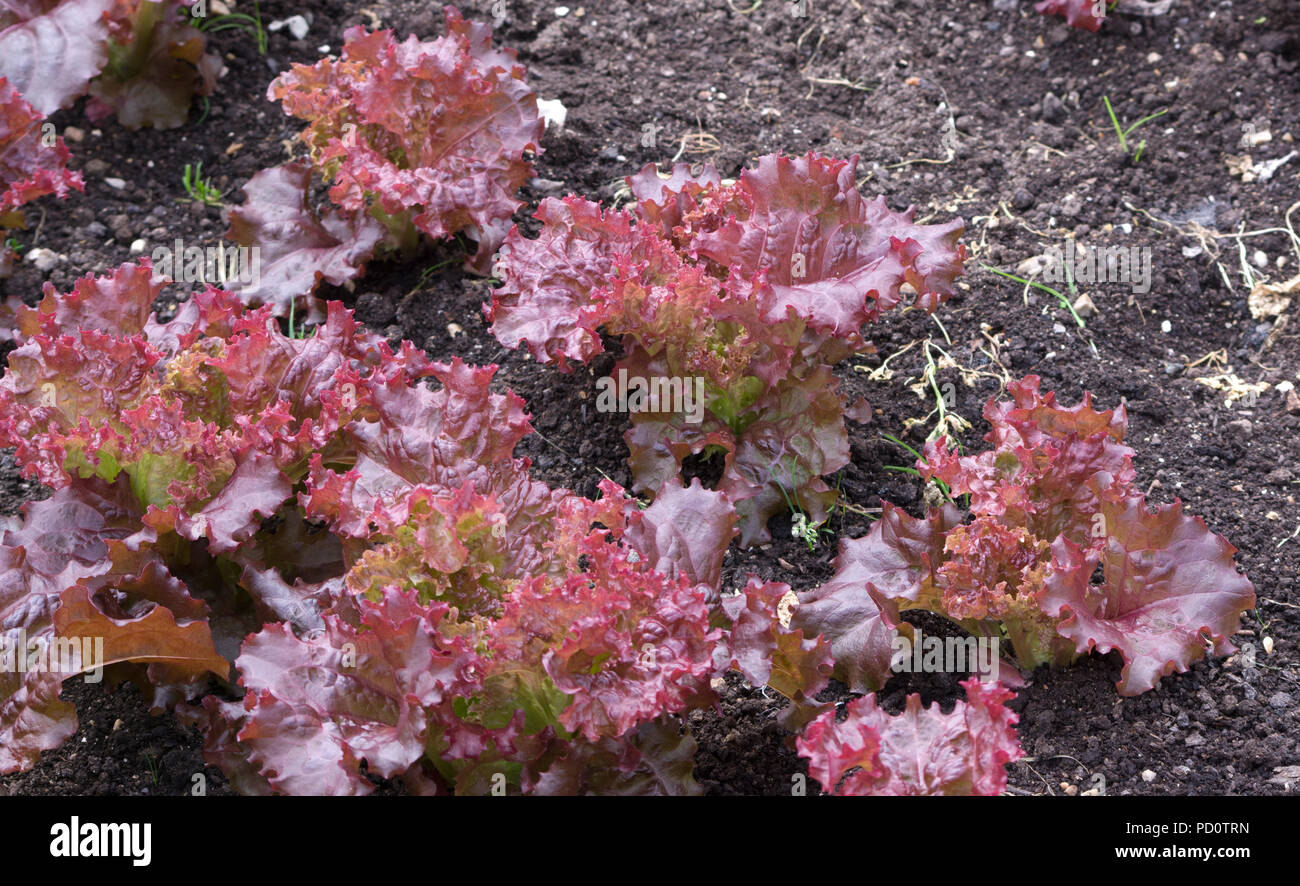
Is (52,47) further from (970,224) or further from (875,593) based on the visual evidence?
(875,593)

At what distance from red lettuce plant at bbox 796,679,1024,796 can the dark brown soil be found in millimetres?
521

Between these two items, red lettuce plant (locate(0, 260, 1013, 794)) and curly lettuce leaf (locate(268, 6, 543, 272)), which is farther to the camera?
curly lettuce leaf (locate(268, 6, 543, 272))

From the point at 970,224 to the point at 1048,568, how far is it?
1798 millimetres

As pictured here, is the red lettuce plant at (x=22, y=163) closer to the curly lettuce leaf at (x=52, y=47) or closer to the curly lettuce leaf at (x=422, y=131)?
the curly lettuce leaf at (x=52, y=47)

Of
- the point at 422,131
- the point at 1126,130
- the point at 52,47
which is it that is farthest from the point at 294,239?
the point at 1126,130

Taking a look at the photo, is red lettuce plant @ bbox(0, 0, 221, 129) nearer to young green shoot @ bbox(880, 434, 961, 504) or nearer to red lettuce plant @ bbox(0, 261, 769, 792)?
red lettuce plant @ bbox(0, 261, 769, 792)

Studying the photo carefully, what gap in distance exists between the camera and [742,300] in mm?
3379

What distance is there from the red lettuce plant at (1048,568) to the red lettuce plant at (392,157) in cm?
186

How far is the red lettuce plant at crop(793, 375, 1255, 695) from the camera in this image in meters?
3.09

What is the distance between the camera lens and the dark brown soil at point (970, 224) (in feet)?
10.5

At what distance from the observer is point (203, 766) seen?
3.17m

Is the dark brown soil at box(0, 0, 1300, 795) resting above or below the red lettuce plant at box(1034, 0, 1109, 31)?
below

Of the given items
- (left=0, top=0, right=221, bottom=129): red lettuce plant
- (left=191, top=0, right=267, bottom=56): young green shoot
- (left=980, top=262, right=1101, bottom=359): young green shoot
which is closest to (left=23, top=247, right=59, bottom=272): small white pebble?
(left=0, top=0, right=221, bottom=129): red lettuce plant
